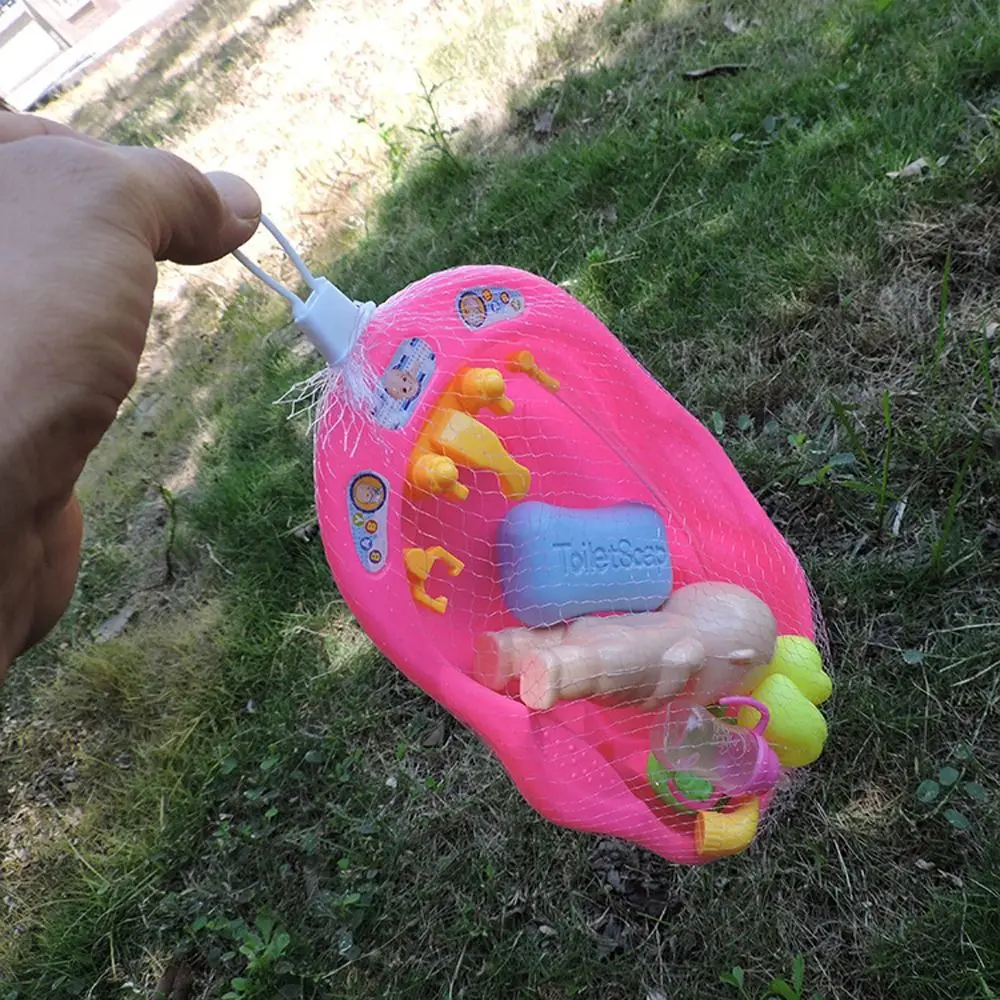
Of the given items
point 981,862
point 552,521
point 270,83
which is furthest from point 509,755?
point 270,83

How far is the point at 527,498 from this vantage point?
1470mm

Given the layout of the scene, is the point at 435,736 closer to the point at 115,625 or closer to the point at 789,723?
the point at 789,723

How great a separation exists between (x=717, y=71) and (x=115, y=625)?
215 centimetres

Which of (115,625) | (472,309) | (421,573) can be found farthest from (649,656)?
(115,625)

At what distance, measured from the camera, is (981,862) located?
1.21 meters

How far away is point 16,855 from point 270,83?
Answer: 148 inches

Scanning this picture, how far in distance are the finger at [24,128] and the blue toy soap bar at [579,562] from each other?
0.82 m

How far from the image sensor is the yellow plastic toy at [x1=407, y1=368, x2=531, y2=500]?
4.15 ft

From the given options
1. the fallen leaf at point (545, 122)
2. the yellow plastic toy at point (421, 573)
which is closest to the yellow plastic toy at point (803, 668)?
the yellow plastic toy at point (421, 573)

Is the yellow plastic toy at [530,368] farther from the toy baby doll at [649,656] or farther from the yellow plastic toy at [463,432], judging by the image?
the toy baby doll at [649,656]

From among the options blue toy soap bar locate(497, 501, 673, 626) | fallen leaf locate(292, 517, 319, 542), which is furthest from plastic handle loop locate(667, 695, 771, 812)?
fallen leaf locate(292, 517, 319, 542)

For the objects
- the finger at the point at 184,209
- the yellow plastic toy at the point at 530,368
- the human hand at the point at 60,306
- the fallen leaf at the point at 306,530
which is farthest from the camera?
the fallen leaf at the point at 306,530

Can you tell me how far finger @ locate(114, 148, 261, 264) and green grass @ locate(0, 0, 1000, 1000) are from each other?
1048 mm

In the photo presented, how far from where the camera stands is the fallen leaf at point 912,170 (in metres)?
1.84
